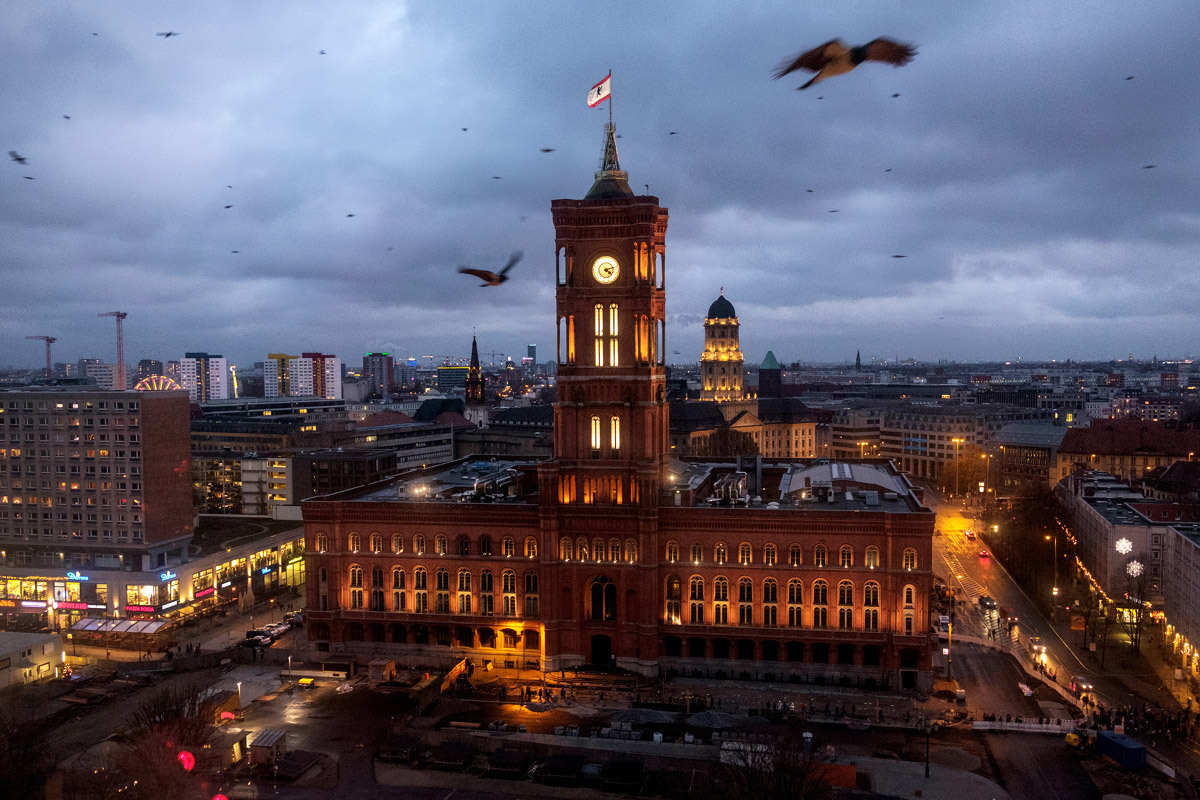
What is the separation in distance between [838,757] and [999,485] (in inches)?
5176

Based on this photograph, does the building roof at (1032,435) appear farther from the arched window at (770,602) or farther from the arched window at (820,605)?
the arched window at (770,602)

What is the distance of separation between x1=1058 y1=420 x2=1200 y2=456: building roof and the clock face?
10661cm

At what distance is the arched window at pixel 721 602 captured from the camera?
74.5 metres

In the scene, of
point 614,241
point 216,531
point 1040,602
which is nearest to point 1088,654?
point 1040,602

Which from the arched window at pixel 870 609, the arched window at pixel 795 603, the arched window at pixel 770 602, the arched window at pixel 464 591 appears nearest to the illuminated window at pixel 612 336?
the arched window at pixel 770 602

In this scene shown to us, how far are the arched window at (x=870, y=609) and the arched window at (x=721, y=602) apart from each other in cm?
1110

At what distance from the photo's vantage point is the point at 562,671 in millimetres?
75062

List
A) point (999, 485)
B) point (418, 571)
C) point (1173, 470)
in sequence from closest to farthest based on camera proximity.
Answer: point (418, 571)
point (1173, 470)
point (999, 485)

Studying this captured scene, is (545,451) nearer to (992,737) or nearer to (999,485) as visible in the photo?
(999,485)

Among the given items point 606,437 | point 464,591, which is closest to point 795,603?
point 606,437

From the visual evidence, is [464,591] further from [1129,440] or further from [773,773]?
[1129,440]

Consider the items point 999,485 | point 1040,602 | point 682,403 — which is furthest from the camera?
point 682,403

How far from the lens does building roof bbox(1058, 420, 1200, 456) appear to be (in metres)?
139

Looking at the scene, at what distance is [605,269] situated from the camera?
77688 mm
